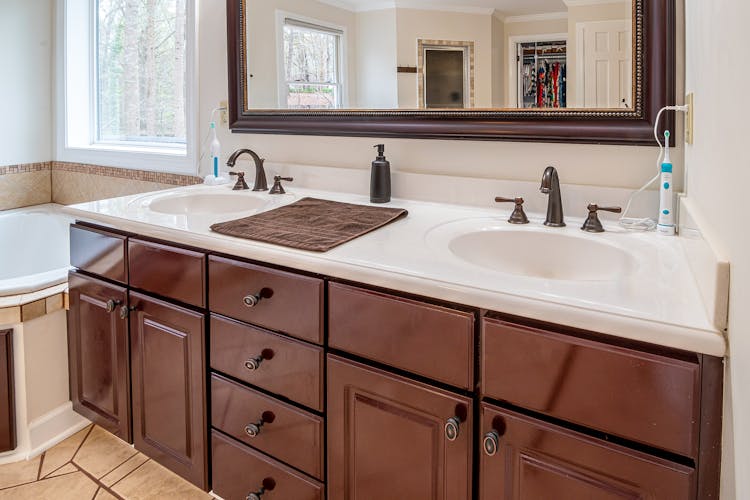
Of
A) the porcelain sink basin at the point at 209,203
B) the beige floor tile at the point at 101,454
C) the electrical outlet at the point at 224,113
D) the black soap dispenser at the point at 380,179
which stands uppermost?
the electrical outlet at the point at 224,113

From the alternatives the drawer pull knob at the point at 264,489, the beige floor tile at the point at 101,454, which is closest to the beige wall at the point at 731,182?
the drawer pull knob at the point at 264,489

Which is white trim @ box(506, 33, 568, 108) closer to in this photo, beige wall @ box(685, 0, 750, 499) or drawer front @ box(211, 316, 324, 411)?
beige wall @ box(685, 0, 750, 499)

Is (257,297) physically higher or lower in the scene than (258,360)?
higher

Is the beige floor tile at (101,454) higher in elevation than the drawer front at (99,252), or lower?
lower

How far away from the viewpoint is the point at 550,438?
905 mm

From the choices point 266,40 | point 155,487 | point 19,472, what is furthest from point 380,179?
point 19,472

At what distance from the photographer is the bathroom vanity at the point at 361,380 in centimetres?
82

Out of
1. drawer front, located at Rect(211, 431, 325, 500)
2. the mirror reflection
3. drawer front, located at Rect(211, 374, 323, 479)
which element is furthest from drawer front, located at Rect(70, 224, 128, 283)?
the mirror reflection

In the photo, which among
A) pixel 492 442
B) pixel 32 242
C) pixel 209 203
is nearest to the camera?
pixel 492 442

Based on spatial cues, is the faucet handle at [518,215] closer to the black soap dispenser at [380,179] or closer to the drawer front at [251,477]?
the black soap dispenser at [380,179]

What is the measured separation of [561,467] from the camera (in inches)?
35.5

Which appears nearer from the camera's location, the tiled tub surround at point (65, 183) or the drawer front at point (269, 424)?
the drawer front at point (269, 424)

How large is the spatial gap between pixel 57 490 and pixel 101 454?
0.67 ft

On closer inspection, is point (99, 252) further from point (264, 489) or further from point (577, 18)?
point (577, 18)
